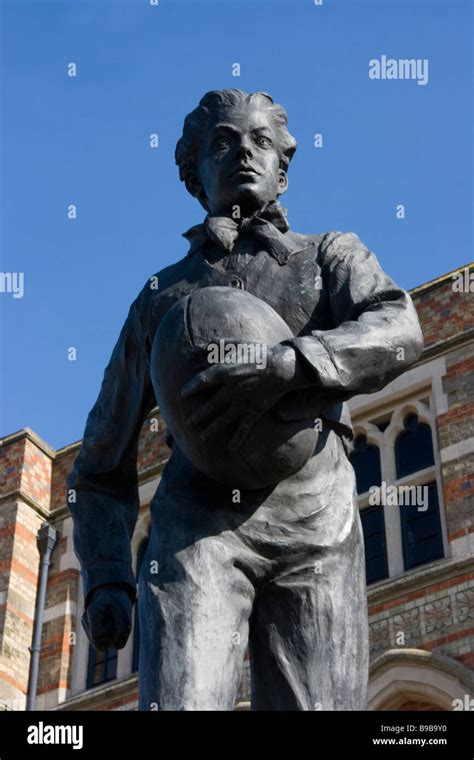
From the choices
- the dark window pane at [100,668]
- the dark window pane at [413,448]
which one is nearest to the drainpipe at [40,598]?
the dark window pane at [100,668]

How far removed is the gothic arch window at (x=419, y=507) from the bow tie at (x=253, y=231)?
11.9 m

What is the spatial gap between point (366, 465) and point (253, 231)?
1304 cm

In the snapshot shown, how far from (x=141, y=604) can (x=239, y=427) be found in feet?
1.56

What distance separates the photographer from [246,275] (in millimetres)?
3885

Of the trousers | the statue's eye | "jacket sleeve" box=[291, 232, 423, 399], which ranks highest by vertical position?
the statue's eye

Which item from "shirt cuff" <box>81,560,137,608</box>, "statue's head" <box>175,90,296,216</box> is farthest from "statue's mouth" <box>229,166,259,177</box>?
"shirt cuff" <box>81,560,137,608</box>

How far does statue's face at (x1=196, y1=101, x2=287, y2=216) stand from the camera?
4.03m

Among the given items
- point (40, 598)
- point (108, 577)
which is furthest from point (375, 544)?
point (108, 577)

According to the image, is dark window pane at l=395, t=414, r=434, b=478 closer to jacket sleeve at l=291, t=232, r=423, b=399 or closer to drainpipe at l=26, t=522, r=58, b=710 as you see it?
drainpipe at l=26, t=522, r=58, b=710

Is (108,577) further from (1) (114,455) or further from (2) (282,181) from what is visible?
(2) (282,181)

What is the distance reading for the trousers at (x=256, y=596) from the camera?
3.40 m

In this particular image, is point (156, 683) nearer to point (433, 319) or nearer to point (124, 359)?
point (124, 359)

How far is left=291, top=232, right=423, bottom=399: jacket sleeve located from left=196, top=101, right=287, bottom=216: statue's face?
0.78 feet

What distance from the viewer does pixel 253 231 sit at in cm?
399
